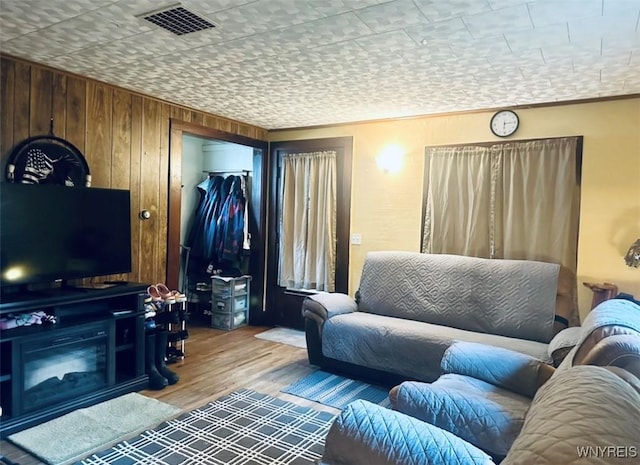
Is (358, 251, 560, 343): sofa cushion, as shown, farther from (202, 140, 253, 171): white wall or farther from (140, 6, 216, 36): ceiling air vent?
(140, 6, 216, 36): ceiling air vent

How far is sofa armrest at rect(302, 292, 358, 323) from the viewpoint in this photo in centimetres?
377

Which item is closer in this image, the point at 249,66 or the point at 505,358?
the point at 505,358

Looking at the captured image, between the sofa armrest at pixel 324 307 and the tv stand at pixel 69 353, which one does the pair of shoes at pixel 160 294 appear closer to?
the tv stand at pixel 69 353

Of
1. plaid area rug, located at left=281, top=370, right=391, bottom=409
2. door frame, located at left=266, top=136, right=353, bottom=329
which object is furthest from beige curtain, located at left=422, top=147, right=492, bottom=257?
plaid area rug, located at left=281, top=370, right=391, bottom=409

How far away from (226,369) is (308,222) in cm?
194

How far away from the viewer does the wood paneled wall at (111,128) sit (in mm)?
2982

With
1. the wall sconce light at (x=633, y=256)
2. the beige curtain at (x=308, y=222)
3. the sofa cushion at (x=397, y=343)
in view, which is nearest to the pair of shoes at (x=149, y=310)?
the sofa cushion at (x=397, y=343)

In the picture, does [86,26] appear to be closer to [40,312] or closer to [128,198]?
[128,198]

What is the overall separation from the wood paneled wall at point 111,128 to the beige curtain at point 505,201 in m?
2.52

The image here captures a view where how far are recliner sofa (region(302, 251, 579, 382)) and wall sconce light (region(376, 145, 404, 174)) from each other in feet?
3.10

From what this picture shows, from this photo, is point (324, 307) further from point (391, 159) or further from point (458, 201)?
point (391, 159)

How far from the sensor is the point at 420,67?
2.90 m

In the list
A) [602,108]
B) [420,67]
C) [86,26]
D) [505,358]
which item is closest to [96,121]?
[86,26]

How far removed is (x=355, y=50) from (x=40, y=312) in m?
2.63
